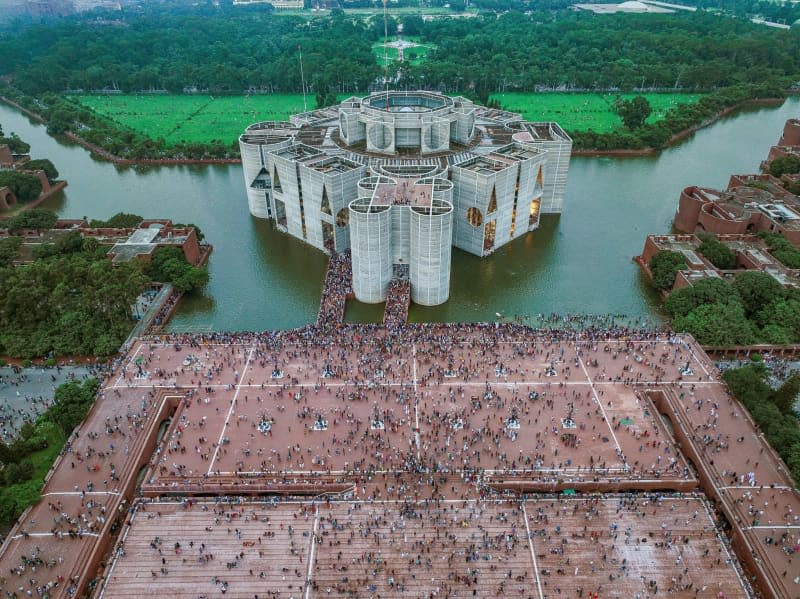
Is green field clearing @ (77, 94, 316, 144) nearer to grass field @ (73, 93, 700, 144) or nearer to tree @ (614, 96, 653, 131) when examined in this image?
grass field @ (73, 93, 700, 144)

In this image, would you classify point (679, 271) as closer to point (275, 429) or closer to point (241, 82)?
point (275, 429)

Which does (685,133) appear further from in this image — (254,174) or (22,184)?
(22,184)

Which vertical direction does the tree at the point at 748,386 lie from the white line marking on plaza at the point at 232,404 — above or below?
above

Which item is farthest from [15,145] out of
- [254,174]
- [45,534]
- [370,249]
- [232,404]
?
[45,534]

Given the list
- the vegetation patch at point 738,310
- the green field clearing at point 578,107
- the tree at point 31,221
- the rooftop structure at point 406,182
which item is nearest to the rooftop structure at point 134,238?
the tree at point 31,221

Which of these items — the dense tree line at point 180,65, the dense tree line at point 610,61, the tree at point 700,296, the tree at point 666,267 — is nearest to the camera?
the tree at point 700,296

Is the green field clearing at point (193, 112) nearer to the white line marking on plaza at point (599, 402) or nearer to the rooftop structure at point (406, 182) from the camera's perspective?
the rooftop structure at point (406, 182)
